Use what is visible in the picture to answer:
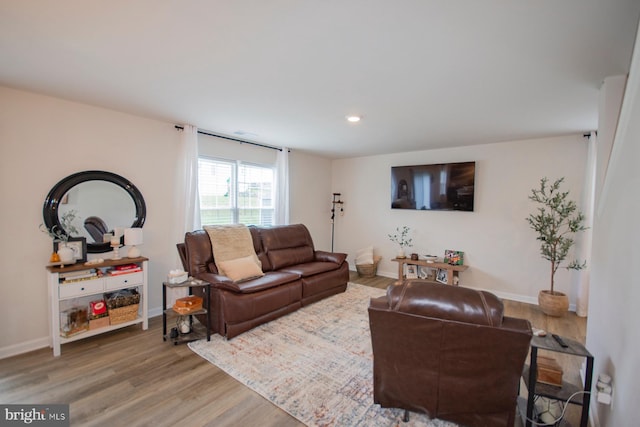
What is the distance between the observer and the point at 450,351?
1527 millimetres

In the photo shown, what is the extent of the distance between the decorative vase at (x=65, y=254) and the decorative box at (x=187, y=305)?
3.39 ft

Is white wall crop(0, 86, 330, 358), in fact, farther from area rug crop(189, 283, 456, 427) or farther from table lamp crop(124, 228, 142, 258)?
area rug crop(189, 283, 456, 427)

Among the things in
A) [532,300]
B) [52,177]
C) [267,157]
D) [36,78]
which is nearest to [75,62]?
[36,78]

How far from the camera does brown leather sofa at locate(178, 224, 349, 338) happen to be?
2.95 m

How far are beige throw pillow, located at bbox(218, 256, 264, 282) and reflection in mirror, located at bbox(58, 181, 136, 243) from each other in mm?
1196

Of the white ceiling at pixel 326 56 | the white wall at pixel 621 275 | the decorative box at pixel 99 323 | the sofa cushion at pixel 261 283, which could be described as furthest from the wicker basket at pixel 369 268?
the decorative box at pixel 99 323

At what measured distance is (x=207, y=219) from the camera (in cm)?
417

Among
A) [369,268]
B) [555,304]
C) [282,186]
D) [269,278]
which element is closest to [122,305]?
[269,278]

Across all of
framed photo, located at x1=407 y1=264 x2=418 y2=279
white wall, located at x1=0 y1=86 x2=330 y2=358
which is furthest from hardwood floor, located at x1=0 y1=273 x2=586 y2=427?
framed photo, located at x1=407 y1=264 x2=418 y2=279

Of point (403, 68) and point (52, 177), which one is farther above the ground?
point (403, 68)

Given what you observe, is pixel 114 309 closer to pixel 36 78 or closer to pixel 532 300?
pixel 36 78

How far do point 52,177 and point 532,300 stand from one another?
6.07 metres

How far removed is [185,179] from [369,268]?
3557mm

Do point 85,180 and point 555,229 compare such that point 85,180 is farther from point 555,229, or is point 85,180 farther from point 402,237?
point 555,229
